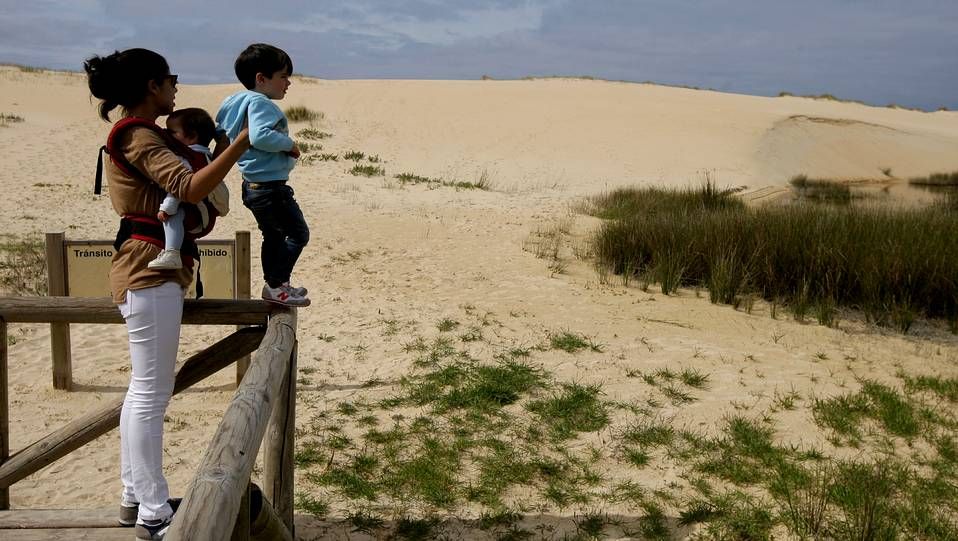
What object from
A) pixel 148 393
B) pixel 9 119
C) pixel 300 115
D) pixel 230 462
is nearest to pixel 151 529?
pixel 148 393

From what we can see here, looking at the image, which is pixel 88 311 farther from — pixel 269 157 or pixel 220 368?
pixel 269 157

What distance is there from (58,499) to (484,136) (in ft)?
66.4

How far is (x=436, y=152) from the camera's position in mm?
21000

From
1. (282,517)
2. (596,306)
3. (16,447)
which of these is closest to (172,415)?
(16,447)

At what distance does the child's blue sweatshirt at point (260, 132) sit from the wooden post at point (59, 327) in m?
2.52

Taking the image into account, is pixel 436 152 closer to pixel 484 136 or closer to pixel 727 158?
pixel 484 136

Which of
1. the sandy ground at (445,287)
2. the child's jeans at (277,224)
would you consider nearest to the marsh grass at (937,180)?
the sandy ground at (445,287)

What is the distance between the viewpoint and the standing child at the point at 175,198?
2.45m

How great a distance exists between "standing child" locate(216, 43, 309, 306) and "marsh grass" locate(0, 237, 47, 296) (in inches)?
187

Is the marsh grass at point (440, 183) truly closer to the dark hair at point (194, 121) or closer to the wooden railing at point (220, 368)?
A: the wooden railing at point (220, 368)

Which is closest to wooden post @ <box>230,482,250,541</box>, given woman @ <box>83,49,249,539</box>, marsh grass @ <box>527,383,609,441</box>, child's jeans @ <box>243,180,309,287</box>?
woman @ <box>83,49,249,539</box>

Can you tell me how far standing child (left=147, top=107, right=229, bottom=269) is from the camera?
245 cm

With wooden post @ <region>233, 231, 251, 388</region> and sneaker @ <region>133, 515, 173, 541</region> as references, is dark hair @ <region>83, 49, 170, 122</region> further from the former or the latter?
wooden post @ <region>233, 231, 251, 388</region>

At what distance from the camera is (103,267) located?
5.47m
